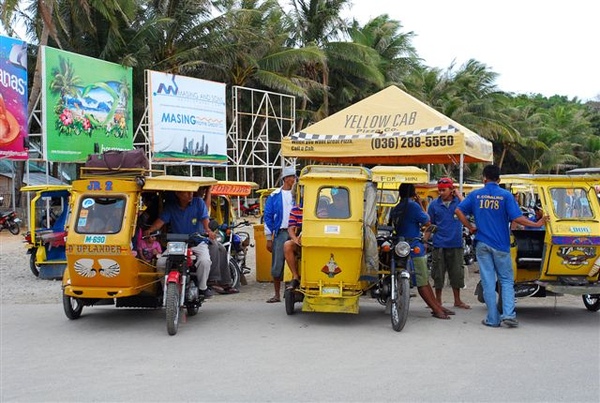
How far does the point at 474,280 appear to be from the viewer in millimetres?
12531

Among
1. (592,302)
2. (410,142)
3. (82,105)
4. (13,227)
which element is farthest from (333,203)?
(13,227)

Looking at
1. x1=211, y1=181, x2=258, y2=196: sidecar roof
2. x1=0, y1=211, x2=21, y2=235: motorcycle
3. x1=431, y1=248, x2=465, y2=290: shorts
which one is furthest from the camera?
x1=0, y1=211, x2=21, y2=235: motorcycle

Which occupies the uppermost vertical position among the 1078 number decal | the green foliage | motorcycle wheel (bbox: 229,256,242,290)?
the green foliage

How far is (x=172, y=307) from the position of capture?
735cm

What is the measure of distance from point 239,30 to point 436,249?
2074cm

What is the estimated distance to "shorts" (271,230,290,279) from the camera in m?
9.51

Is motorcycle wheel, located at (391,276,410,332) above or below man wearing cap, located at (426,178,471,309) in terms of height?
below

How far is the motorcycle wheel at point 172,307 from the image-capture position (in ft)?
24.1

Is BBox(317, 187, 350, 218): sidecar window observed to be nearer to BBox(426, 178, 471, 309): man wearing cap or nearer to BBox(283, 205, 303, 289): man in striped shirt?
BBox(283, 205, 303, 289): man in striped shirt

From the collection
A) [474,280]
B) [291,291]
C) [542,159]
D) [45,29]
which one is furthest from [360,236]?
[542,159]

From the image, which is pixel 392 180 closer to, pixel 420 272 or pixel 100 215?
pixel 420 272

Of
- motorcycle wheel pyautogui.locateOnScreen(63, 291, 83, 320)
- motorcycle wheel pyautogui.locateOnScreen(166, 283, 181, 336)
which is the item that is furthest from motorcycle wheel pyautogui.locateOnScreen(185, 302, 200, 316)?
motorcycle wheel pyautogui.locateOnScreen(63, 291, 83, 320)

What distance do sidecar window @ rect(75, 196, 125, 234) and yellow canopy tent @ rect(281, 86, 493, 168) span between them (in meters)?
4.57

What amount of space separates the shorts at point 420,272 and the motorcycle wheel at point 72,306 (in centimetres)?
438
